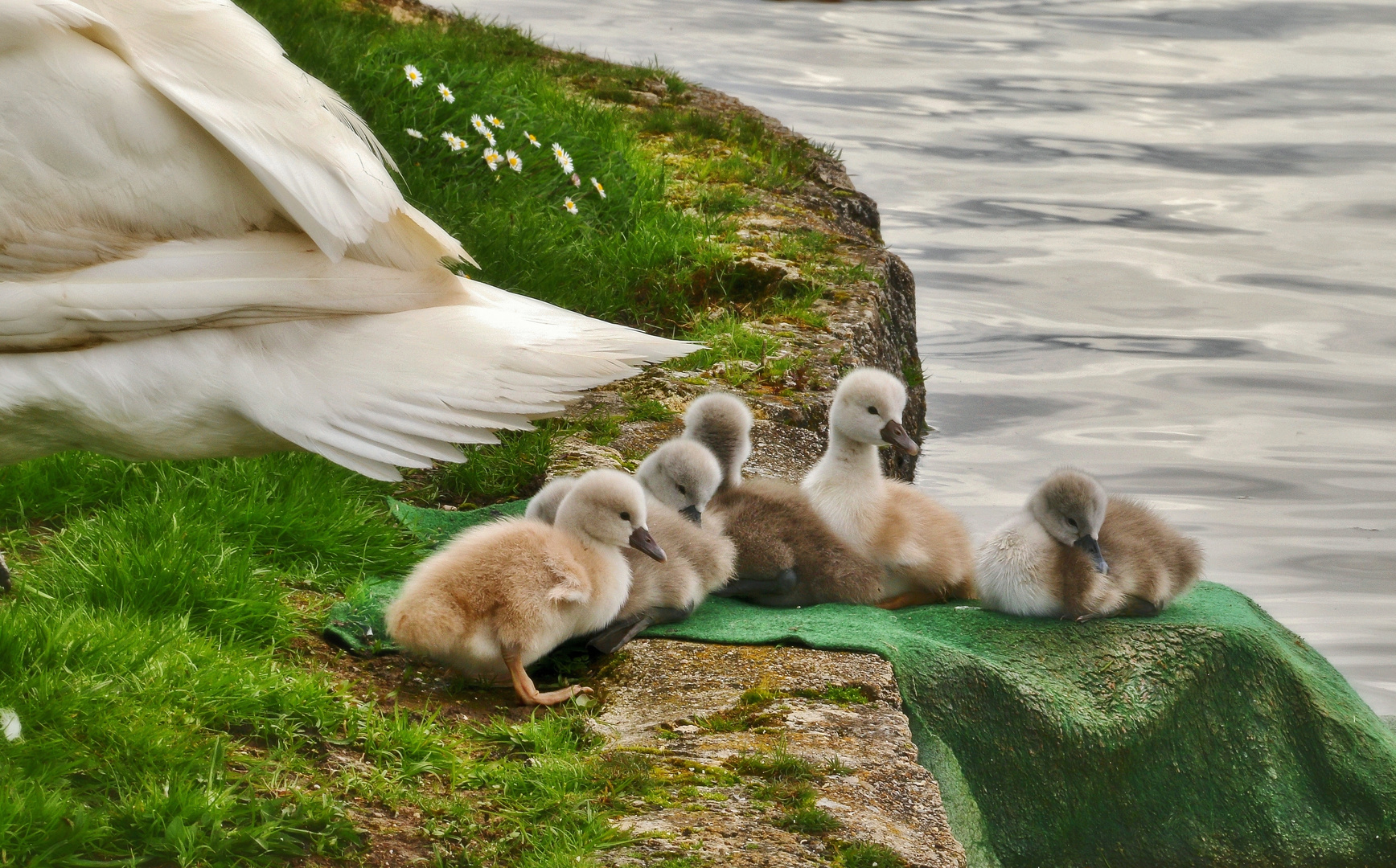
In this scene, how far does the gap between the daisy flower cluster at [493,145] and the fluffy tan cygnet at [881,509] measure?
271cm

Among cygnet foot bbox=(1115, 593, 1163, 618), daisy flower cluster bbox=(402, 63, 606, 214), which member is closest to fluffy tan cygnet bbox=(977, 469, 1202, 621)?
cygnet foot bbox=(1115, 593, 1163, 618)

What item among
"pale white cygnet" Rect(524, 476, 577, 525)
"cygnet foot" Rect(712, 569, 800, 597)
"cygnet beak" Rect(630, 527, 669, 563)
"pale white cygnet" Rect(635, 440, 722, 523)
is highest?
"pale white cygnet" Rect(635, 440, 722, 523)

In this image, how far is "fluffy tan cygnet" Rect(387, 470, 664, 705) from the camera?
3107 mm

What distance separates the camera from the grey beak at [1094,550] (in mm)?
3637

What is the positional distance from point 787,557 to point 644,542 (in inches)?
21.9

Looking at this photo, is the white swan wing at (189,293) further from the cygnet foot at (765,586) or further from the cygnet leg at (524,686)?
the cygnet foot at (765,586)

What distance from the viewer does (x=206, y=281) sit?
8.21 feet

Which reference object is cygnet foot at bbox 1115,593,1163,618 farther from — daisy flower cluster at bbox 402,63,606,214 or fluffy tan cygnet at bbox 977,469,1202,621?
daisy flower cluster at bbox 402,63,606,214

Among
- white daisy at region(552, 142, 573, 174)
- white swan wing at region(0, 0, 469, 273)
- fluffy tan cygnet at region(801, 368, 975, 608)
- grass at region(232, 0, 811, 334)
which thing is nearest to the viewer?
white swan wing at region(0, 0, 469, 273)

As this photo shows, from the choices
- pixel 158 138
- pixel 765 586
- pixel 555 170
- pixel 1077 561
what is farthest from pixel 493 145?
pixel 158 138

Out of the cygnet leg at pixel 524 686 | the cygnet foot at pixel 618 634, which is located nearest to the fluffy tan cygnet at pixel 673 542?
the cygnet foot at pixel 618 634

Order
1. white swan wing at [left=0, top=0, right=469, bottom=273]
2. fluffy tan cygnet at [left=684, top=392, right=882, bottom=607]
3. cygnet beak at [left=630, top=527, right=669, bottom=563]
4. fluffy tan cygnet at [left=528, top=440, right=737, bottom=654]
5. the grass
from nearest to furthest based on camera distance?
white swan wing at [left=0, top=0, right=469, bottom=273] < cygnet beak at [left=630, top=527, right=669, bottom=563] < fluffy tan cygnet at [left=528, top=440, right=737, bottom=654] < fluffy tan cygnet at [left=684, top=392, right=882, bottom=607] < the grass

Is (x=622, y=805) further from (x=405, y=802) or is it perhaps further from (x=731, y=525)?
(x=731, y=525)

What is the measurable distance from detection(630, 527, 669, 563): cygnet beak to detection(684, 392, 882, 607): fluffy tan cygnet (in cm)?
47
